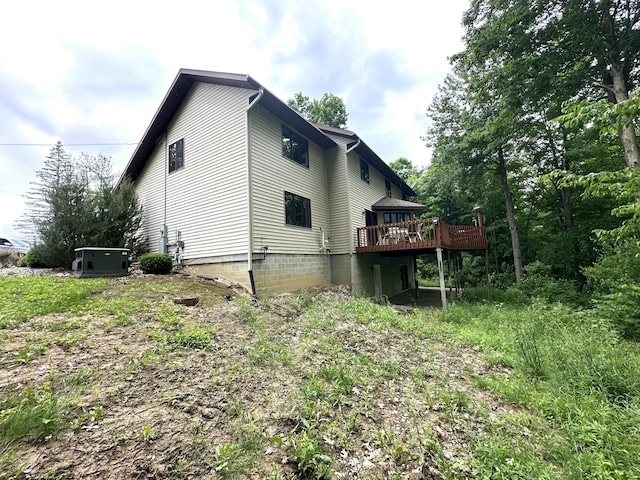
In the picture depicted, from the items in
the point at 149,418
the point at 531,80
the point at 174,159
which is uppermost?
the point at 531,80

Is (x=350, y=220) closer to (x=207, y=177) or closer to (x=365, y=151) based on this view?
(x=365, y=151)

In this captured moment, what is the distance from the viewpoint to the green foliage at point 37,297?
15.0 feet

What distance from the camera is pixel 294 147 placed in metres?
11.0

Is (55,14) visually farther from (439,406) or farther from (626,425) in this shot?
(626,425)

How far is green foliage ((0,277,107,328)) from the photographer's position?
4.57 m

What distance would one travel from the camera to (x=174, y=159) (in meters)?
11.3

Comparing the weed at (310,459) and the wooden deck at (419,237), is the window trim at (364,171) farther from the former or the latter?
the weed at (310,459)

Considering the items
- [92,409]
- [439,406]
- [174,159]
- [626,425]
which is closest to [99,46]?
[174,159]

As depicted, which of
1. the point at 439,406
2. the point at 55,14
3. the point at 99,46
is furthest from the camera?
the point at 99,46

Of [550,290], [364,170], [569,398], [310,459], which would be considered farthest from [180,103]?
[550,290]

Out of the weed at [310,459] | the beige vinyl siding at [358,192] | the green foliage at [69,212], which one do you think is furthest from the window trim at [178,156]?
the weed at [310,459]

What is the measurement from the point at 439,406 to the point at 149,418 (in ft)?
10.8

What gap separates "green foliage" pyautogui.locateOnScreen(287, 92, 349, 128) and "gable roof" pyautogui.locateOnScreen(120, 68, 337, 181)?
47.0 feet

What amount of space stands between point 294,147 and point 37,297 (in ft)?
29.4
